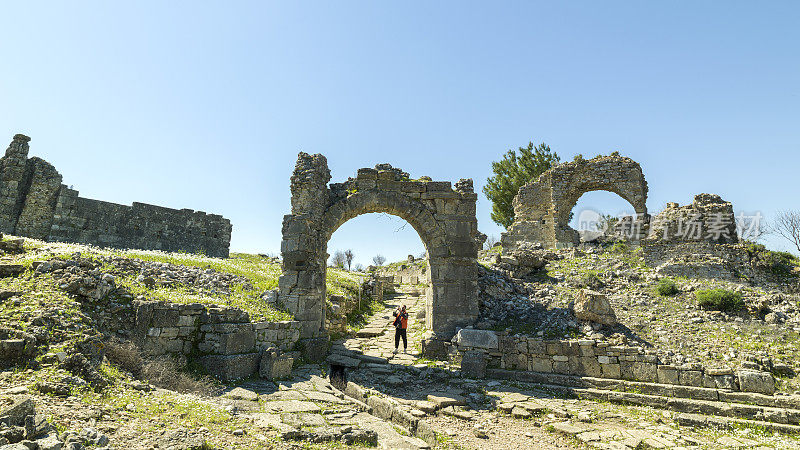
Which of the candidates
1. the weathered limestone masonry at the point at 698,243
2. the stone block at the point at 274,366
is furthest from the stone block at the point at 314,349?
the weathered limestone masonry at the point at 698,243

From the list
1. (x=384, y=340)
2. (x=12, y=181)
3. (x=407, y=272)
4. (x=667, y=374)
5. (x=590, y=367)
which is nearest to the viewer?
(x=667, y=374)

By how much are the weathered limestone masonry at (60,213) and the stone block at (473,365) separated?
1390 cm

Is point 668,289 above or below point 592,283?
below

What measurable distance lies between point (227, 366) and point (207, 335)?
0.90 meters

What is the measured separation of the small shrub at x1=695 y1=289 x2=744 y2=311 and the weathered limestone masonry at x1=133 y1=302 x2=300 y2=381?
11.7 metres

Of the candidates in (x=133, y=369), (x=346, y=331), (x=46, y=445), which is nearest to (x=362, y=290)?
(x=346, y=331)

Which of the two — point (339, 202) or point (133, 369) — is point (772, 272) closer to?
point (339, 202)

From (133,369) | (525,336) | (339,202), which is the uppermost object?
(339,202)

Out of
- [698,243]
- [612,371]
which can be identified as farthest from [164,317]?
[698,243]

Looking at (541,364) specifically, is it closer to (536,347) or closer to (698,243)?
(536,347)

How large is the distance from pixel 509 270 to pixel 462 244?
3.32 m

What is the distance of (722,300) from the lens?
10234 mm

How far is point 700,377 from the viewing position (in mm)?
8180

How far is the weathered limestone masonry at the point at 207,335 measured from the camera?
7.65 meters
